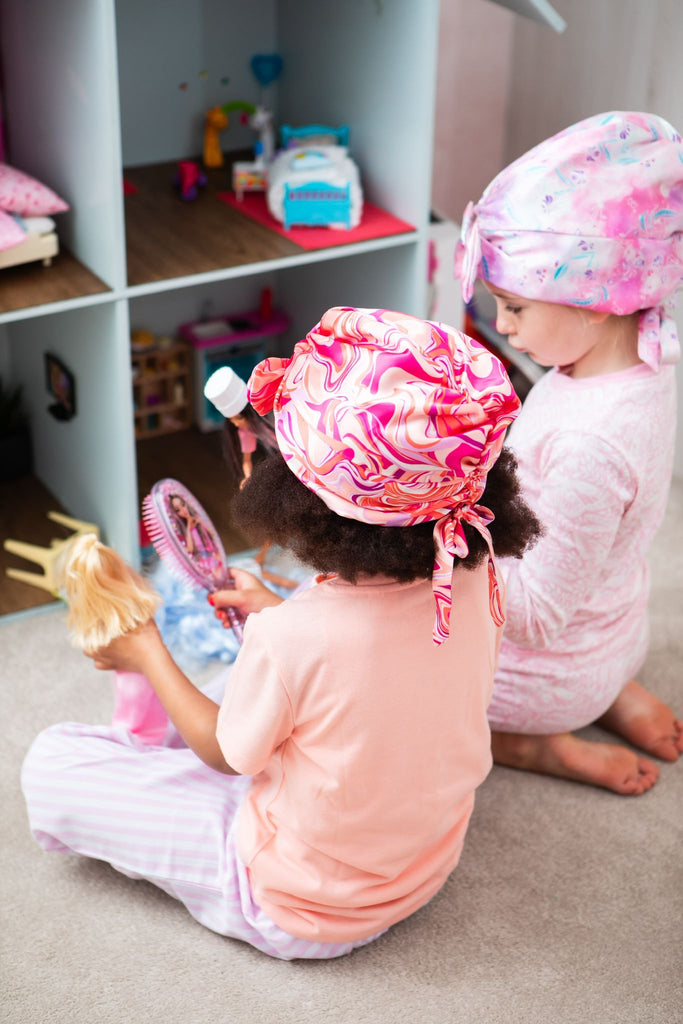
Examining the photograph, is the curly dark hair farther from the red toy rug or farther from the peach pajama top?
the red toy rug

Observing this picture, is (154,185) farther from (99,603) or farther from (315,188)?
(99,603)

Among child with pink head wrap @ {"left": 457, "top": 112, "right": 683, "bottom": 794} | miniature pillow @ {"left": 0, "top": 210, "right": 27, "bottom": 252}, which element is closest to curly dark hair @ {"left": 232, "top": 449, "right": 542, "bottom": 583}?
child with pink head wrap @ {"left": 457, "top": 112, "right": 683, "bottom": 794}

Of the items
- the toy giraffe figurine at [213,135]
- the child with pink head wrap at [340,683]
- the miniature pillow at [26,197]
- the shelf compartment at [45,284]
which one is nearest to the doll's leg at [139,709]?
the child with pink head wrap at [340,683]

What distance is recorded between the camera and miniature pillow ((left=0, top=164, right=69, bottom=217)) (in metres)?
1.64

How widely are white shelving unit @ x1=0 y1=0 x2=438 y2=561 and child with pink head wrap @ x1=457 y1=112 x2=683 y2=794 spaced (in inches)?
18.0

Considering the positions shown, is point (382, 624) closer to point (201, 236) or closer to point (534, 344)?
point (534, 344)

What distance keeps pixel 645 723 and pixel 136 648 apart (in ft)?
2.31

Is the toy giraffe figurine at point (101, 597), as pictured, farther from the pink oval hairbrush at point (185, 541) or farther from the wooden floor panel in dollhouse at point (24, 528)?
the wooden floor panel in dollhouse at point (24, 528)

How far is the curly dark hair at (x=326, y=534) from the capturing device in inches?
39.5

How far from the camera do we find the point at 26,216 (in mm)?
1678

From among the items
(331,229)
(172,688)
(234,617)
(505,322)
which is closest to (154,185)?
(331,229)

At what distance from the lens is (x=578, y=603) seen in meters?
1.39

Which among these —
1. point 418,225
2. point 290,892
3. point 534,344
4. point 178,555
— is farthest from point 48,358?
point 290,892

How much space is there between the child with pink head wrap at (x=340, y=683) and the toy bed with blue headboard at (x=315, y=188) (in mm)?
719
